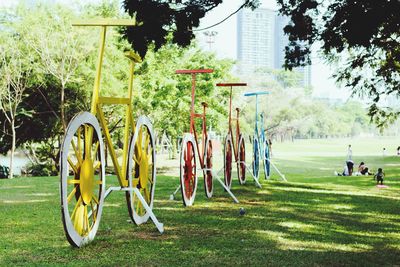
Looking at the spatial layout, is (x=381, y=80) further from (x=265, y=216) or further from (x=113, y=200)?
(x=113, y=200)

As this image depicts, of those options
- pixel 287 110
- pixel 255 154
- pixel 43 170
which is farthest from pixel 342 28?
pixel 287 110

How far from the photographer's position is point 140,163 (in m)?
6.96

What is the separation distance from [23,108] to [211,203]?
21.0 m

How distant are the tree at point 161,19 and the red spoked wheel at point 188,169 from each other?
345 cm

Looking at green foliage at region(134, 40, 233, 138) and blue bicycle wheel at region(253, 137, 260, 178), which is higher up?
green foliage at region(134, 40, 233, 138)

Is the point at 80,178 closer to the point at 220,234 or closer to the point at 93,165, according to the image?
the point at 93,165

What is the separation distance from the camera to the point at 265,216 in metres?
7.98

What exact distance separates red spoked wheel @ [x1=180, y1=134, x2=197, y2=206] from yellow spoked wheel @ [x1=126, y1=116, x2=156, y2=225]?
1.28m

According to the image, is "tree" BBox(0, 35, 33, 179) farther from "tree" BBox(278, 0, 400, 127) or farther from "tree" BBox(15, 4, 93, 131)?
"tree" BBox(278, 0, 400, 127)

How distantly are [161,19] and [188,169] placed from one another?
440 cm

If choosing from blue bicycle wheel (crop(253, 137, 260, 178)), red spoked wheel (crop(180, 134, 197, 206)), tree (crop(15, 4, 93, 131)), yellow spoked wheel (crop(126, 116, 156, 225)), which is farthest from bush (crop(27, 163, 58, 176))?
yellow spoked wheel (crop(126, 116, 156, 225))

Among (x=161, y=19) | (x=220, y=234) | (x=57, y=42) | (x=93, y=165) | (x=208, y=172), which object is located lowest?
(x=220, y=234)

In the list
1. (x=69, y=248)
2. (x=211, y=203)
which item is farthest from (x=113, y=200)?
(x=69, y=248)

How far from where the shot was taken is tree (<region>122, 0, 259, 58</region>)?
17.0 ft
